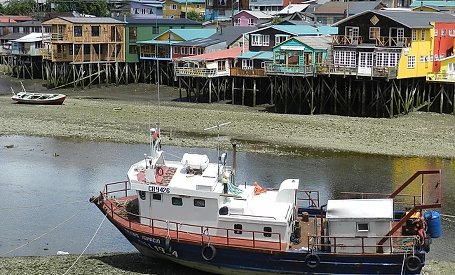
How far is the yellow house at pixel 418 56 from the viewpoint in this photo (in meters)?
51.9

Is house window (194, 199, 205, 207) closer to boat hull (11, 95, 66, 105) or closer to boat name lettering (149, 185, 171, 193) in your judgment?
boat name lettering (149, 185, 171, 193)

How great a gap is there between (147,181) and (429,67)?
36607 mm

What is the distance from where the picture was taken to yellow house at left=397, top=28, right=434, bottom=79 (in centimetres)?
5191

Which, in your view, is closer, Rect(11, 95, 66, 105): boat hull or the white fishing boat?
the white fishing boat

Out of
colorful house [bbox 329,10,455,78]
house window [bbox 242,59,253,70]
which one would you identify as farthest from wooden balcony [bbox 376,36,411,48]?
house window [bbox 242,59,253,70]

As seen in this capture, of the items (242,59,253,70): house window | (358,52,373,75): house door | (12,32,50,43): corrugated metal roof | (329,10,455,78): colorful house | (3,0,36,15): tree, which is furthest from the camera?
(3,0,36,15): tree

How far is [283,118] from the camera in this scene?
50938 mm

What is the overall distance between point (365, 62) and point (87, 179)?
80.5 feet

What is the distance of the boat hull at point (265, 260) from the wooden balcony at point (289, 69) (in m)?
32.9

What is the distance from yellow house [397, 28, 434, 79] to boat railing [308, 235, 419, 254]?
31.6 meters

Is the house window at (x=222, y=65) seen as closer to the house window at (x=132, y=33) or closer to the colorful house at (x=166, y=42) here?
the colorful house at (x=166, y=42)

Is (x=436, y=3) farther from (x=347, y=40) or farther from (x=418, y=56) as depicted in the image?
(x=347, y=40)

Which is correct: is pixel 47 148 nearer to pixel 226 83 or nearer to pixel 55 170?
pixel 55 170

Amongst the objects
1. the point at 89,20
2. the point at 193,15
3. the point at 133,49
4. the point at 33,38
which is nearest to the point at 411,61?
the point at 133,49
